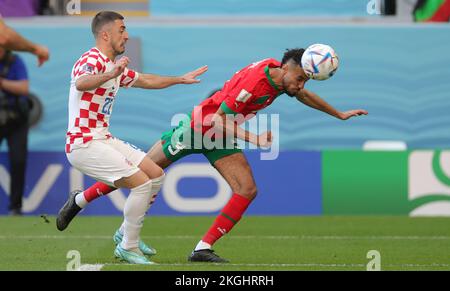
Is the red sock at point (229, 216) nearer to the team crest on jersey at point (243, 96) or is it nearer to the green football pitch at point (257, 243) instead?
the green football pitch at point (257, 243)

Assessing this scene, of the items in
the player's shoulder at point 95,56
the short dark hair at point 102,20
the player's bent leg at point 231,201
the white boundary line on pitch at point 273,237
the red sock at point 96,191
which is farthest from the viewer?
the white boundary line on pitch at point 273,237

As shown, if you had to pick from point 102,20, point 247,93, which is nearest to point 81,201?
Answer: point 102,20

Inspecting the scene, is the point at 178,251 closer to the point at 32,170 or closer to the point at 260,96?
the point at 260,96

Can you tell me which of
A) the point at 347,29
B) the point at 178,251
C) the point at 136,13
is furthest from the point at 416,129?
the point at 178,251

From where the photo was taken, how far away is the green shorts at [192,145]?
9.62 metres

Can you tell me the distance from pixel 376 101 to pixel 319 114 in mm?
903

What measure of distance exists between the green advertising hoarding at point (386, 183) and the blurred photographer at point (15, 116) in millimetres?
4318

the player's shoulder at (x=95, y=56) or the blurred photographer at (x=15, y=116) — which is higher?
the player's shoulder at (x=95, y=56)

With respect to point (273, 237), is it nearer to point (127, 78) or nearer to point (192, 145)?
point (192, 145)

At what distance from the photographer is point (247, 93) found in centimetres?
930

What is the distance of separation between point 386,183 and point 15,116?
5.41 m

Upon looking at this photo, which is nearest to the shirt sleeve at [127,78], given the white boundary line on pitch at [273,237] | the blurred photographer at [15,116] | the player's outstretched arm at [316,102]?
the player's outstretched arm at [316,102]

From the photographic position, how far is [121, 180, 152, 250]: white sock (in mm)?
8914

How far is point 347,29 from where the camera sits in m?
16.6
